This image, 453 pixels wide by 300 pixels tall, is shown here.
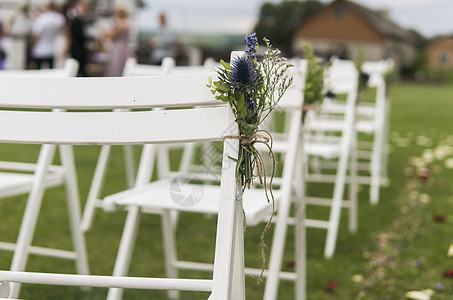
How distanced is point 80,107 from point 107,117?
7cm

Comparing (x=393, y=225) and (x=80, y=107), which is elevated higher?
(x=80, y=107)

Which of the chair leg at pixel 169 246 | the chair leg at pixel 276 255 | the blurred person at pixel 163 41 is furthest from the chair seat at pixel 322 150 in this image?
the blurred person at pixel 163 41

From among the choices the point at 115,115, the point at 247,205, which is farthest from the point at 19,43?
the point at 115,115

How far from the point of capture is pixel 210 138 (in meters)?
1.31

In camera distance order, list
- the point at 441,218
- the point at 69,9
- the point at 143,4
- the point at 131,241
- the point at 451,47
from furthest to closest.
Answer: the point at 451,47 < the point at 143,4 < the point at 69,9 < the point at 441,218 < the point at 131,241

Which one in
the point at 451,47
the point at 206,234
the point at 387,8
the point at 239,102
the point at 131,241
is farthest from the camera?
the point at 451,47

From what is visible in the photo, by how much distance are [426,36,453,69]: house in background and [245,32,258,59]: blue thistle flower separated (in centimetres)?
7929

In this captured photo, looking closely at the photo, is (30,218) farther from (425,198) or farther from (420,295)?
(425,198)

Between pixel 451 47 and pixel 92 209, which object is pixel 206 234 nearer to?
pixel 92 209

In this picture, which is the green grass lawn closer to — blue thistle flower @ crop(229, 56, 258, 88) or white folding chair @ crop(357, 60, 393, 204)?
white folding chair @ crop(357, 60, 393, 204)

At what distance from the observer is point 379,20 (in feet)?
208

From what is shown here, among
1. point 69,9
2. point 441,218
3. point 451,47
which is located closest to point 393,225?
point 441,218

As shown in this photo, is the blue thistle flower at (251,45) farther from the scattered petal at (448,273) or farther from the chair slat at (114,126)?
the scattered petal at (448,273)

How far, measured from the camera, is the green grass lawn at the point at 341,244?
300cm
